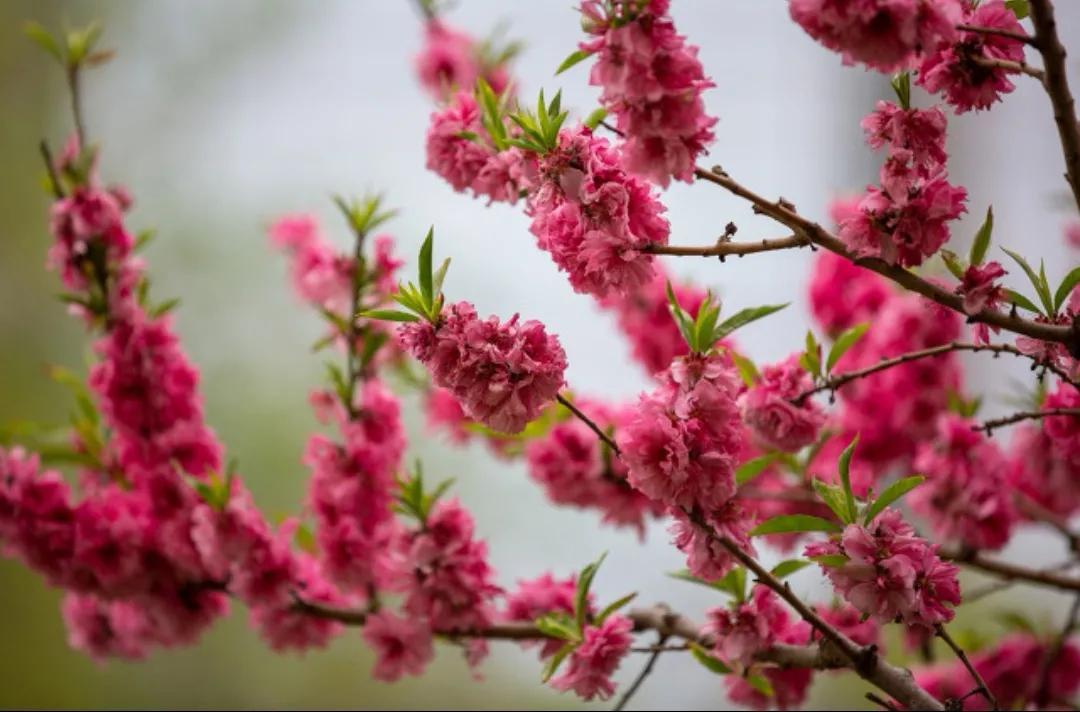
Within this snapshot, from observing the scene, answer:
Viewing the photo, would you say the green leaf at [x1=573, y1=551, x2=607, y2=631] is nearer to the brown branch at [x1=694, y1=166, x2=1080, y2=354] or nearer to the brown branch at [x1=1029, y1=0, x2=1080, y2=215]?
the brown branch at [x1=694, y1=166, x2=1080, y2=354]

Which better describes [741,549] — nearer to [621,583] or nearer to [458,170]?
[458,170]

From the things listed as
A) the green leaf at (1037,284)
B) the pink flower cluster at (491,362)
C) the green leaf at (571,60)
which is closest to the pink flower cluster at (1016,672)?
the green leaf at (1037,284)

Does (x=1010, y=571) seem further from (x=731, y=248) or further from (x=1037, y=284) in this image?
(x=731, y=248)

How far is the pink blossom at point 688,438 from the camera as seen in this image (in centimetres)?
69

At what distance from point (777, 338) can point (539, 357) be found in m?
1.17

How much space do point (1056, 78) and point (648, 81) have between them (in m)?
0.23

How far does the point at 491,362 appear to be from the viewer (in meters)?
0.69

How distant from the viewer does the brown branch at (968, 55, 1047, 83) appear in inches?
24.1

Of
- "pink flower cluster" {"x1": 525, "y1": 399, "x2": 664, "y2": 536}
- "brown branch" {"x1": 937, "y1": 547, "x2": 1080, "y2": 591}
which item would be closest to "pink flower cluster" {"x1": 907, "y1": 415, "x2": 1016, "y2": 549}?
"brown branch" {"x1": 937, "y1": 547, "x2": 1080, "y2": 591}

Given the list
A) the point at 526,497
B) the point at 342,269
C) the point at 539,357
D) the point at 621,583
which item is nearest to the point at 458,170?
the point at 539,357

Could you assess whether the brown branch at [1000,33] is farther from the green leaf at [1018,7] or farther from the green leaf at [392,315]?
the green leaf at [392,315]

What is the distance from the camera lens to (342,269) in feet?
3.72

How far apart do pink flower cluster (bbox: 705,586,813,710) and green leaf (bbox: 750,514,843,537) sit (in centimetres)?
12

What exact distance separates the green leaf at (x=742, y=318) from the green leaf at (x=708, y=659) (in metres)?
0.26
